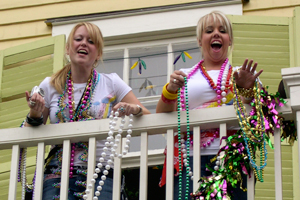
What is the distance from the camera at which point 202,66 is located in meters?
4.03

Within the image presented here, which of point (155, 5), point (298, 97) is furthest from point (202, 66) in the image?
point (155, 5)

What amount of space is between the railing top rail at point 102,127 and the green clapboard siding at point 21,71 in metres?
2.14

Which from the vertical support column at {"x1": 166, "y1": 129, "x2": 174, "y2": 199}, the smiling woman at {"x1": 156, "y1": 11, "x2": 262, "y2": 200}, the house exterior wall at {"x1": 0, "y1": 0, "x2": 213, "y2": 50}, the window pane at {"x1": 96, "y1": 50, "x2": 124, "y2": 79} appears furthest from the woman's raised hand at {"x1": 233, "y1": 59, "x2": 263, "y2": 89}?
the house exterior wall at {"x1": 0, "y1": 0, "x2": 213, "y2": 50}

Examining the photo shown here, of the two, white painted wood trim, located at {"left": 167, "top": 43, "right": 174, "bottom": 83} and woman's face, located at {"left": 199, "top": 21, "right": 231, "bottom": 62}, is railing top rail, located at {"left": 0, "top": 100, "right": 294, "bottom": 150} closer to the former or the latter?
woman's face, located at {"left": 199, "top": 21, "right": 231, "bottom": 62}

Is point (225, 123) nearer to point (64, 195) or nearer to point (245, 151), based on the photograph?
point (245, 151)

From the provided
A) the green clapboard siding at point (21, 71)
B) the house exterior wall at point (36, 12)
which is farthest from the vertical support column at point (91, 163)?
the house exterior wall at point (36, 12)

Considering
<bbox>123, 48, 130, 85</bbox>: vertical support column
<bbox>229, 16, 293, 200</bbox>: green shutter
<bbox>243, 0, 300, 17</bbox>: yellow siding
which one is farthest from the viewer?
<bbox>123, 48, 130, 85</bbox>: vertical support column

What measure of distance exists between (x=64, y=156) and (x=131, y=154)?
2.00 meters

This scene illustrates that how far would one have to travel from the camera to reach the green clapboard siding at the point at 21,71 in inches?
248

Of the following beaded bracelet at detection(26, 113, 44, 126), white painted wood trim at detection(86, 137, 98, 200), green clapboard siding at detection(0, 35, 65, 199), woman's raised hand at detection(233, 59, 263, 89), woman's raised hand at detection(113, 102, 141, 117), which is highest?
green clapboard siding at detection(0, 35, 65, 199)

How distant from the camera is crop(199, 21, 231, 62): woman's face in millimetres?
4031

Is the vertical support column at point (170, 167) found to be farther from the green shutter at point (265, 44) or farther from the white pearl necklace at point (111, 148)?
the green shutter at point (265, 44)

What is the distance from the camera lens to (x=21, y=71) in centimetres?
653

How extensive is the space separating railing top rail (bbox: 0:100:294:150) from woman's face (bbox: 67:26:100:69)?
45 centimetres
